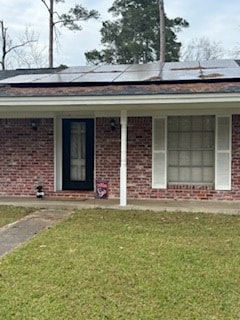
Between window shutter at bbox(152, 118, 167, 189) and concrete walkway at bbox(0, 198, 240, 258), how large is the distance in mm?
553

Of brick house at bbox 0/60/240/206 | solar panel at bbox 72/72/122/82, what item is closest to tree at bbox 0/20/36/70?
solar panel at bbox 72/72/122/82

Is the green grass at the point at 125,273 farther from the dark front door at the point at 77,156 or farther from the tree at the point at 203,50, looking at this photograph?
the tree at the point at 203,50

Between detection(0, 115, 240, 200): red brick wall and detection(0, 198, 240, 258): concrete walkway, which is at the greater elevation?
detection(0, 115, 240, 200): red brick wall

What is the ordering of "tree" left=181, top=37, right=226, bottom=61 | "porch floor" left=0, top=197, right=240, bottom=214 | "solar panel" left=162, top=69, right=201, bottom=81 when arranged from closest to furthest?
"porch floor" left=0, top=197, right=240, bottom=214 < "solar panel" left=162, top=69, right=201, bottom=81 < "tree" left=181, top=37, right=226, bottom=61

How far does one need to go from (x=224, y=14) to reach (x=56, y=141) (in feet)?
55.1

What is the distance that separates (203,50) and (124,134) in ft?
78.4

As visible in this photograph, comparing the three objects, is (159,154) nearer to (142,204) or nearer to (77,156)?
(142,204)

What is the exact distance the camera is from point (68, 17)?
26.1 metres

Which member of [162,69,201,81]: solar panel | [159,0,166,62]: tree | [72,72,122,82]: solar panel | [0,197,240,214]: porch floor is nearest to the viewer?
[0,197,240,214]: porch floor

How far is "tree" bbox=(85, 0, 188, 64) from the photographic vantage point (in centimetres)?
2586

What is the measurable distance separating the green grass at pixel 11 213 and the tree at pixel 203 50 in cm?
2252

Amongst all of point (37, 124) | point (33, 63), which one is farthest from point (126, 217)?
point (33, 63)

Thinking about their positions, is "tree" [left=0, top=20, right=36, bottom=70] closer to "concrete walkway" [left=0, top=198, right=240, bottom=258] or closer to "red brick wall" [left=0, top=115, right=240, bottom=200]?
"red brick wall" [left=0, top=115, right=240, bottom=200]

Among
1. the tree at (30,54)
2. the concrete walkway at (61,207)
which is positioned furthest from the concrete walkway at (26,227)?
→ the tree at (30,54)
